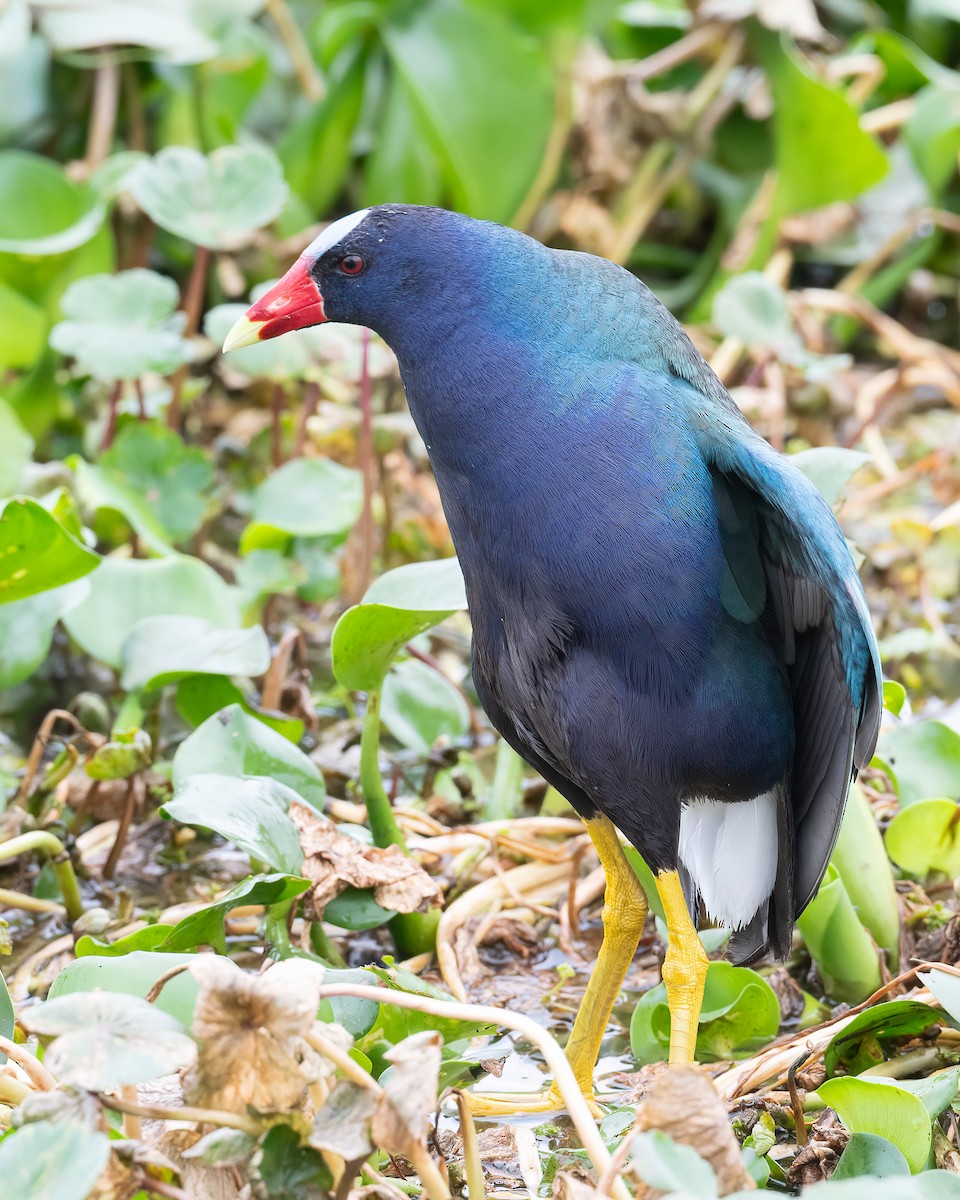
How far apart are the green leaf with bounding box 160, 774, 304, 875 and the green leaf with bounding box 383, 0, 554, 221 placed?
2.33 m

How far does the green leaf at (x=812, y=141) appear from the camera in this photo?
12.0ft

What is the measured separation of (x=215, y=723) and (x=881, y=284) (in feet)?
8.78

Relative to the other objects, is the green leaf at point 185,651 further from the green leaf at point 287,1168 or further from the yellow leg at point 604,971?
the green leaf at point 287,1168

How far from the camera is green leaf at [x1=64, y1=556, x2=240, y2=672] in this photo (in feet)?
8.21

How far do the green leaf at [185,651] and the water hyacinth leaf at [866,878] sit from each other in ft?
2.80

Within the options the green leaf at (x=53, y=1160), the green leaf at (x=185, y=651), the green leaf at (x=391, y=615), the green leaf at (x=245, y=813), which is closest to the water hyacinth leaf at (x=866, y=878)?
the green leaf at (x=391, y=615)

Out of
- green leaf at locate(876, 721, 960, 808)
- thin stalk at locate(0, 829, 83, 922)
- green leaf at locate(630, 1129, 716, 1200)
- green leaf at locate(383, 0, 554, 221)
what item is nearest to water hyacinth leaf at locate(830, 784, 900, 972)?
green leaf at locate(876, 721, 960, 808)

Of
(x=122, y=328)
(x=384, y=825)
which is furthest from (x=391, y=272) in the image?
(x=122, y=328)

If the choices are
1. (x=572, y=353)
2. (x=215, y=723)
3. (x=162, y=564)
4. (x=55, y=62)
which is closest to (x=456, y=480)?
(x=572, y=353)

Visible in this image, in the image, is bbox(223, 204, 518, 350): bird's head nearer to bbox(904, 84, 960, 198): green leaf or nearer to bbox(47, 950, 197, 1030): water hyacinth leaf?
bbox(47, 950, 197, 1030): water hyacinth leaf

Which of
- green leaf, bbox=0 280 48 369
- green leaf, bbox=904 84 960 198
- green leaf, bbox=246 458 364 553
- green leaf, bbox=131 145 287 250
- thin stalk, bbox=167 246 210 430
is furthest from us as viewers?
green leaf, bbox=904 84 960 198

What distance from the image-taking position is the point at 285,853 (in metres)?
1.88

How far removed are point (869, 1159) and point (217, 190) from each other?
6.97ft

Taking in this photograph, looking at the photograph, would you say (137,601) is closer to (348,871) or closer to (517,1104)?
(348,871)
